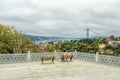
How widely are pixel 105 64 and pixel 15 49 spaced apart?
9814 millimetres

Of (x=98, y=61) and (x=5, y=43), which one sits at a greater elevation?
(x=5, y=43)

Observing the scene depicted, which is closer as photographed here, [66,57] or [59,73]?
[59,73]

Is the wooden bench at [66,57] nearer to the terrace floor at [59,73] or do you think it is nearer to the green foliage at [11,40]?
the terrace floor at [59,73]

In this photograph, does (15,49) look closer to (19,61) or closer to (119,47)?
(19,61)

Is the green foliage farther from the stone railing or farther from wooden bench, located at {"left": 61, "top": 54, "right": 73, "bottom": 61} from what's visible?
wooden bench, located at {"left": 61, "top": 54, "right": 73, "bottom": 61}

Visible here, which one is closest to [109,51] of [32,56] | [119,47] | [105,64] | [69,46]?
[119,47]

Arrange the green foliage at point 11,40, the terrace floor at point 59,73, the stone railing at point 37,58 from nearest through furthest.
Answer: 1. the terrace floor at point 59,73
2. the stone railing at point 37,58
3. the green foliage at point 11,40

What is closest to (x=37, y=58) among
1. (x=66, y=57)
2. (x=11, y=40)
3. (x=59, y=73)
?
(x=66, y=57)

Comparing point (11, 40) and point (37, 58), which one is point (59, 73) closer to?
point (37, 58)

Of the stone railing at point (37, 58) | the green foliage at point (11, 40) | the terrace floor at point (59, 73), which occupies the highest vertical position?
the green foliage at point (11, 40)

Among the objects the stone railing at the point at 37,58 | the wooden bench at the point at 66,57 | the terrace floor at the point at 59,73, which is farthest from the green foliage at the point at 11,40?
the terrace floor at the point at 59,73

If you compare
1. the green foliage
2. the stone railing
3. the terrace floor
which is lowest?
the terrace floor

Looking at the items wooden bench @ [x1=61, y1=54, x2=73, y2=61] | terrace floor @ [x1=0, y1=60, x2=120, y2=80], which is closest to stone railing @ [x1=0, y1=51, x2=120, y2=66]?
wooden bench @ [x1=61, y1=54, x2=73, y2=61]

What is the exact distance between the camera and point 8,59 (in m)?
16.4
